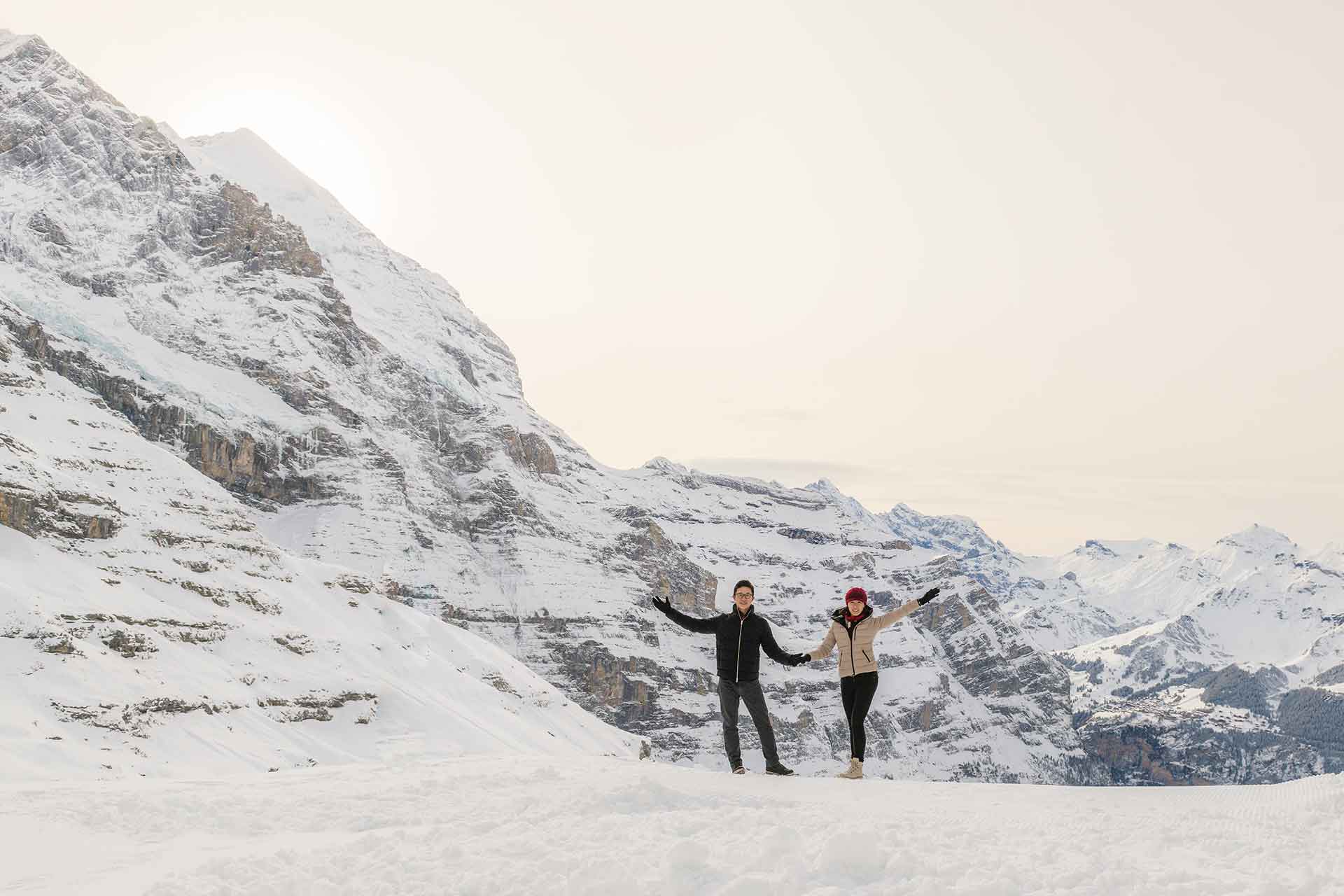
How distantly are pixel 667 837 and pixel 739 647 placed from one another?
6.59m

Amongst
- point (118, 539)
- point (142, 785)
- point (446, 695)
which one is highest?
point (142, 785)

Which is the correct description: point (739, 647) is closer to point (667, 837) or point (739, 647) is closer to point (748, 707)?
point (748, 707)

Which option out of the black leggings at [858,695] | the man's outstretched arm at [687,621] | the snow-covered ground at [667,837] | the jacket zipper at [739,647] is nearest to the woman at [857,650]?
the black leggings at [858,695]

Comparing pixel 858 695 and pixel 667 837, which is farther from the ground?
pixel 858 695

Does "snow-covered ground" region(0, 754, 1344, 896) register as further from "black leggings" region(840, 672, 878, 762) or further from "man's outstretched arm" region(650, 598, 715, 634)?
"man's outstretched arm" region(650, 598, 715, 634)

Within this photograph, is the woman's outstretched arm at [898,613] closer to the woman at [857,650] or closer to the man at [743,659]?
the woman at [857,650]

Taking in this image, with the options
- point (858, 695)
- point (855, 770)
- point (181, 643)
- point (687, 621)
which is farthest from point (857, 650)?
point (181, 643)

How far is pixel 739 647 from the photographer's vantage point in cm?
1855

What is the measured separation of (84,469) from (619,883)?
111435mm

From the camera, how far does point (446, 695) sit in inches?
4259

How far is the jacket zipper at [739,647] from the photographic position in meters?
18.5

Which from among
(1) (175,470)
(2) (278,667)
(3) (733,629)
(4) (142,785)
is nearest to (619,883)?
(3) (733,629)

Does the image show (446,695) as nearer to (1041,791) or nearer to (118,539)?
(118,539)

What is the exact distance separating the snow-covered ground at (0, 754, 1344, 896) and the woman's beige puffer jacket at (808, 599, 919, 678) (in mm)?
1966
